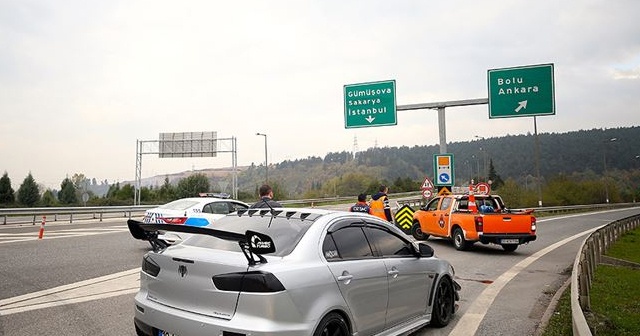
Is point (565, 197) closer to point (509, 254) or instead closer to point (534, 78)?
point (534, 78)

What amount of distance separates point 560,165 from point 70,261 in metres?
103

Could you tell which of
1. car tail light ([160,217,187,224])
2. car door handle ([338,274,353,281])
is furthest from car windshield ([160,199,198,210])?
car door handle ([338,274,353,281])

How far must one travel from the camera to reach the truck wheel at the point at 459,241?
46.2 ft

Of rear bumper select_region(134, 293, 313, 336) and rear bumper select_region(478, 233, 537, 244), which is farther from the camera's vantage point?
rear bumper select_region(478, 233, 537, 244)

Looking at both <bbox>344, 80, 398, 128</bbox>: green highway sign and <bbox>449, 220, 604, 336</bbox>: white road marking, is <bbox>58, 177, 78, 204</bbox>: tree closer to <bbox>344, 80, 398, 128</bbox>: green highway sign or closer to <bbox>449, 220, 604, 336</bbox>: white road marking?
<bbox>344, 80, 398, 128</bbox>: green highway sign

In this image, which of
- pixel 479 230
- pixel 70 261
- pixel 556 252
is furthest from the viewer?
pixel 556 252

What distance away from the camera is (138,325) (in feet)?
13.8

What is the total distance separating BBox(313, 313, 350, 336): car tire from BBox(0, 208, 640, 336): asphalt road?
1942 millimetres

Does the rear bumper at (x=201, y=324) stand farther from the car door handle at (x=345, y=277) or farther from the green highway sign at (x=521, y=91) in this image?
the green highway sign at (x=521, y=91)

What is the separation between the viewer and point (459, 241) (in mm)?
14266

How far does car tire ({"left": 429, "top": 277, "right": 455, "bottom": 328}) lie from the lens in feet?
19.1

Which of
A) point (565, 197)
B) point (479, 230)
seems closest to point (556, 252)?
point (479, 230)

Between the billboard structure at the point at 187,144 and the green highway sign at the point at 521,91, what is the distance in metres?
27.3

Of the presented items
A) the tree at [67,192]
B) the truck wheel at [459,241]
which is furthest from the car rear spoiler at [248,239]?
the tree at [67,192]
